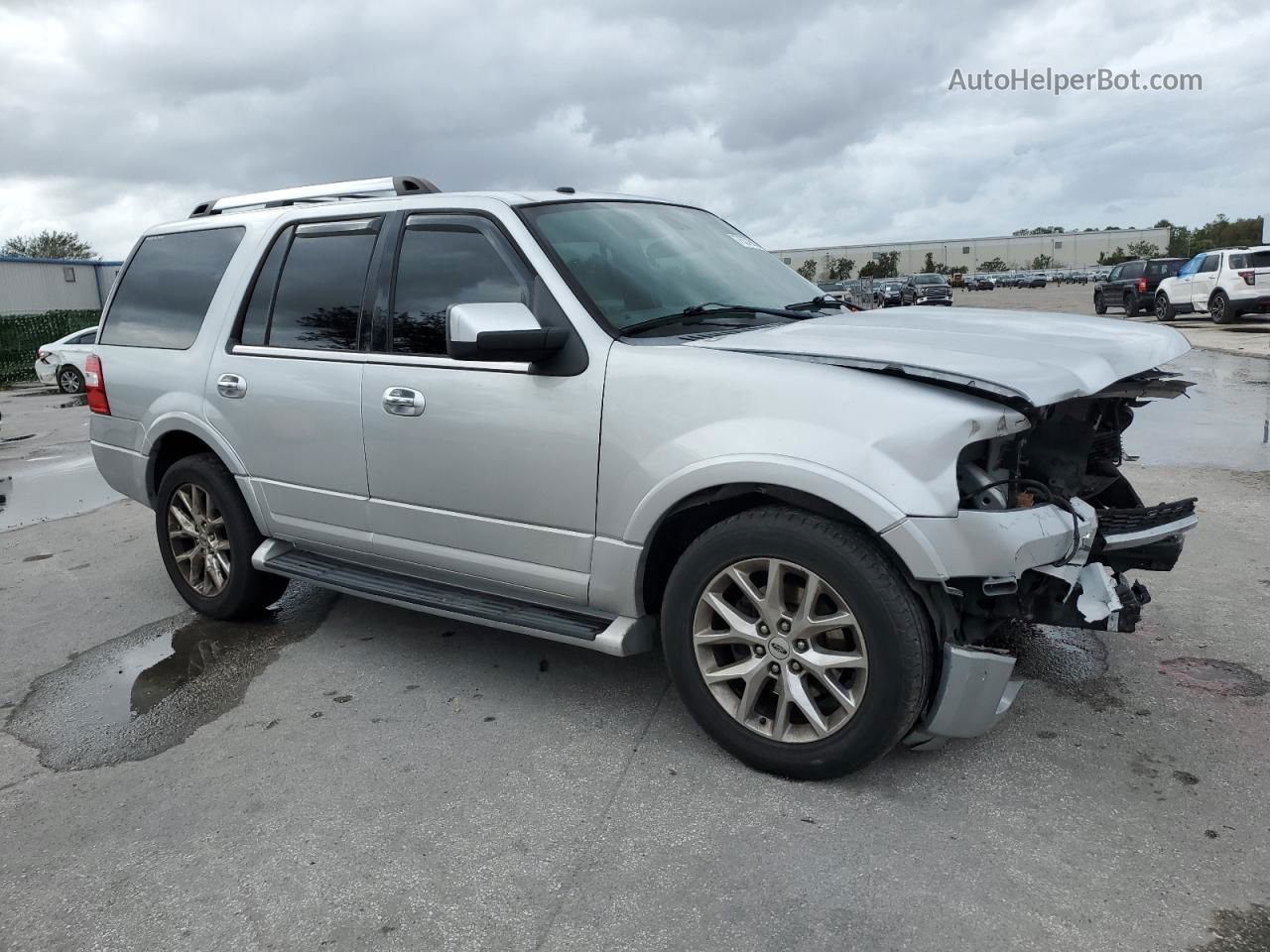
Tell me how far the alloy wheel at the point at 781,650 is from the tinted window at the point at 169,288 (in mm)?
3047

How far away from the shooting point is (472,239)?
381cm

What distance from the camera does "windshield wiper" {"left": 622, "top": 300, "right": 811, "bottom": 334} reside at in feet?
11.5

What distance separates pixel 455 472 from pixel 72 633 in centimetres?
258

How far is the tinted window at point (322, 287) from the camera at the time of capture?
4.13m

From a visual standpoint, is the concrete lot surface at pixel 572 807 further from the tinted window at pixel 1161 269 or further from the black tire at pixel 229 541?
the tinted window at pixel 1161 269

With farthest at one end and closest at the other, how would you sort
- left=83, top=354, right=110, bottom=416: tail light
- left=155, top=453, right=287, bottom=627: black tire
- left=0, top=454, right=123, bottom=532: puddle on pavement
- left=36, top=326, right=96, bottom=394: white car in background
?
left=36, top=326, right=96, bottom=394: white car in background, left=0, top=454, right=123, bottom=532: puddle on pavement, left=83, top=354, right=110, bottom=416: tail light, left=155, top=453, right=287, bottom=627: black tire

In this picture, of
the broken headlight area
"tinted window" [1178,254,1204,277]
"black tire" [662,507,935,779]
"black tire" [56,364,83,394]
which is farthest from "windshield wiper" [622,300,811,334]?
"tinted window" [1178,254,1204,277]

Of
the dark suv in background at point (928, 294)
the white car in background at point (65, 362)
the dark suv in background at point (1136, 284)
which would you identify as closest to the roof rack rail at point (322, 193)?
the white car in background at point (65, 362)

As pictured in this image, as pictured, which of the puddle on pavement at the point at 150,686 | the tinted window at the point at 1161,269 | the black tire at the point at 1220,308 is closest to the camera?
the puddle on pavement at the point at 150,686

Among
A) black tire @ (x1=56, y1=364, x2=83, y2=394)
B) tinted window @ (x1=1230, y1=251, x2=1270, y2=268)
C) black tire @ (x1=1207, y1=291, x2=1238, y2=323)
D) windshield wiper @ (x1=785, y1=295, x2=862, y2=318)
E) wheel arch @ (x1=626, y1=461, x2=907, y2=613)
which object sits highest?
windshield wiper @ (x1=785, y1=295, x2=862, y2=318)

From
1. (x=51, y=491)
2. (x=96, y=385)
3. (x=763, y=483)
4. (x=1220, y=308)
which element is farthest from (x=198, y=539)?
(x=1220, y=308)

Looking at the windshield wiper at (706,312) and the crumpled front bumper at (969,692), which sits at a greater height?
the windshield wiper at (706,312)

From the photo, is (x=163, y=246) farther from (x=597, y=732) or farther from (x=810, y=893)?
(x=810, y=893)

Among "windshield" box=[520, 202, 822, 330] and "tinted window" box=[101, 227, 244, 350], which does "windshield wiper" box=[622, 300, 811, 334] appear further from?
"tinted window" box=[101, 227, 244, 350]
